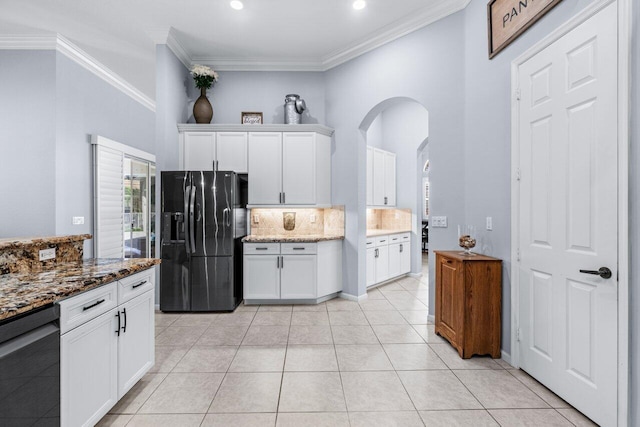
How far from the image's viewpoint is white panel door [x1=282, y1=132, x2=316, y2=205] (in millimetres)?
4367

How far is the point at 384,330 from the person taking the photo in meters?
3.34

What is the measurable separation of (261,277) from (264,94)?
108 inches

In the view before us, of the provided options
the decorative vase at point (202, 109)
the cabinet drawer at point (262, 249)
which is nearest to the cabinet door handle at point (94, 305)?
the cabinet drawer at point (262, 249)

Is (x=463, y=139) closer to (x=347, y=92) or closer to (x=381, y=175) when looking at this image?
(x=347, y=92)

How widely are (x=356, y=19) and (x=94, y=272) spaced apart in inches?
147

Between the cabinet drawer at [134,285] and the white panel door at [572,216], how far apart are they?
290 centimetres

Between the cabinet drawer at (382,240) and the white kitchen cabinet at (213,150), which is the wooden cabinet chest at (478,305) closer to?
the cabinet drawer at (382,240)

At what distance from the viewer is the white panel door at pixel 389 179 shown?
A: 5707 mm

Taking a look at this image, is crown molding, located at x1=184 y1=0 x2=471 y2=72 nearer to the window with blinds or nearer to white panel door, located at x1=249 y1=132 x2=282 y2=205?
white panel door, located at x1=249 y1=132 x2=282 y2=205

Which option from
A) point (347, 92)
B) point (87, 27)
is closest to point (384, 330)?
point (347, 92)

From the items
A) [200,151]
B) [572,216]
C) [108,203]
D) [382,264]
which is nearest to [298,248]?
[382,264]

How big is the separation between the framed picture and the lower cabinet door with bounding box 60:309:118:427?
339 cm

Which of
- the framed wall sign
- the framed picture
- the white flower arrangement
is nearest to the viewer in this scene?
the framed wall sign

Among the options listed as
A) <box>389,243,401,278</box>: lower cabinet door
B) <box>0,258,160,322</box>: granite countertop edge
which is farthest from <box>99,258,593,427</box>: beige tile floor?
<box>389,243,401,278</box>: lower cabinet door
